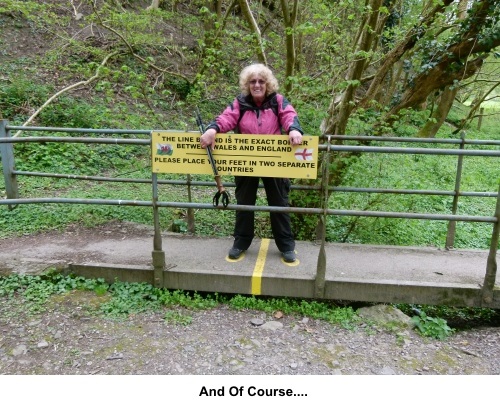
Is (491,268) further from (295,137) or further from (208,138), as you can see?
(208,138)

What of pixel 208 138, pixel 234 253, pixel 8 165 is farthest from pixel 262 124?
pixel 8 165

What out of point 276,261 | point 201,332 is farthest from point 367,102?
point 201,332

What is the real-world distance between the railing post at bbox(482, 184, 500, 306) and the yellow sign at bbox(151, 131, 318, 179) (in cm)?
148

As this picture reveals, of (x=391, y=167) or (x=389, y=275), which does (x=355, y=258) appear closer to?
(x=389, y=275)

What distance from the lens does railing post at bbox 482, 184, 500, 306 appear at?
3.42 metres

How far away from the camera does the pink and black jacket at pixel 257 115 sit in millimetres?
3727

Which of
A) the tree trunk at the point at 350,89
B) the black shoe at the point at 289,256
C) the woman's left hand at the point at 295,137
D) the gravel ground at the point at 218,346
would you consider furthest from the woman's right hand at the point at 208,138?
the tree trunk at the point at 350,89

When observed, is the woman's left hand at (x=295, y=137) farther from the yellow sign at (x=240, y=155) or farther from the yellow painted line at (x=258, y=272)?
the yellow painted line at (x=258, y=272)

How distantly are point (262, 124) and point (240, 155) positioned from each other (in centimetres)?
38

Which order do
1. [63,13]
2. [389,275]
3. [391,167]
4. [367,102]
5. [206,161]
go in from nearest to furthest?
1. [206,161]
2. [389,275]
3. [367,102]
4. [391,167]
5. [63,13]

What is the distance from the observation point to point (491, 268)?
11.6 ft

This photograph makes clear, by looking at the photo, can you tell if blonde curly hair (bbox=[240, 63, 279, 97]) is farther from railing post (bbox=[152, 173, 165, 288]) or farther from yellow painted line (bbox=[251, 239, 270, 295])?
yellow painted line (bbox=[251, 239, 270, 295])

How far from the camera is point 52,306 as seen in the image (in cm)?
353

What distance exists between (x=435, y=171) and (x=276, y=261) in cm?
633
